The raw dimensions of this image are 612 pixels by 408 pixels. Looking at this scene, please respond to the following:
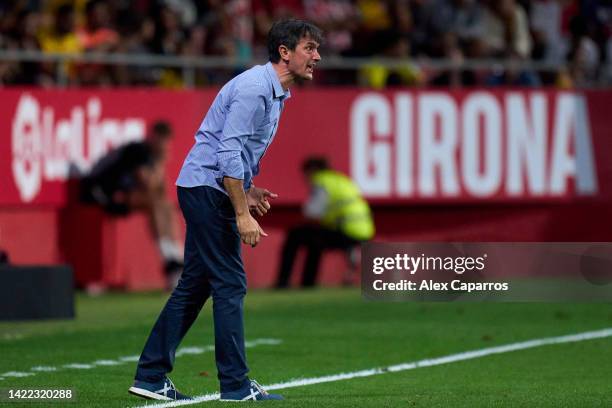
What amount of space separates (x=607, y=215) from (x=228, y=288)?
1535 cm

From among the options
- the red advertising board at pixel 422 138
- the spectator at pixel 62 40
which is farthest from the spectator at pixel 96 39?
the red advertising board at pixel 422 138

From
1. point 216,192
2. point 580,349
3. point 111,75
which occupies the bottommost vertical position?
point 580,349

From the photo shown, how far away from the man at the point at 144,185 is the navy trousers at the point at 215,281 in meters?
11.1

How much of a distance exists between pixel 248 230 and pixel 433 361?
3650 mm

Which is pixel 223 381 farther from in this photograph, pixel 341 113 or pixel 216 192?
pixel 341 113

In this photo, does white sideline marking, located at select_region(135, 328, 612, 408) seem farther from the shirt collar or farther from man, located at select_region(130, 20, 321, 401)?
the shirt collar

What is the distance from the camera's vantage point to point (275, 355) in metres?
12.3

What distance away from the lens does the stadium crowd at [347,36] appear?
66.3ft

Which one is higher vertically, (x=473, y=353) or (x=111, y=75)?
(x=111, y=75)

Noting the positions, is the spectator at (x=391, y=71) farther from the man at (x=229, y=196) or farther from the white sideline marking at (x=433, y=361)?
the man at (x=229, y=196)

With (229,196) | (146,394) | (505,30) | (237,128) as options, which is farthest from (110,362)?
(505,30)

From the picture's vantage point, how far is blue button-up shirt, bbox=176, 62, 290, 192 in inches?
341

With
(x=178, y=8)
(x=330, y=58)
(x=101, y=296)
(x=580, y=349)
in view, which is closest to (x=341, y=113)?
(x=330, y=58)

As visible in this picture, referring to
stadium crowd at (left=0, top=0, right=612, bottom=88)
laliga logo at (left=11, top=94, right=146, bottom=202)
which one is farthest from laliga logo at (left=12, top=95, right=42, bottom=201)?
stadium crowd at (left=0, top=0, right=612, bottom=88)
